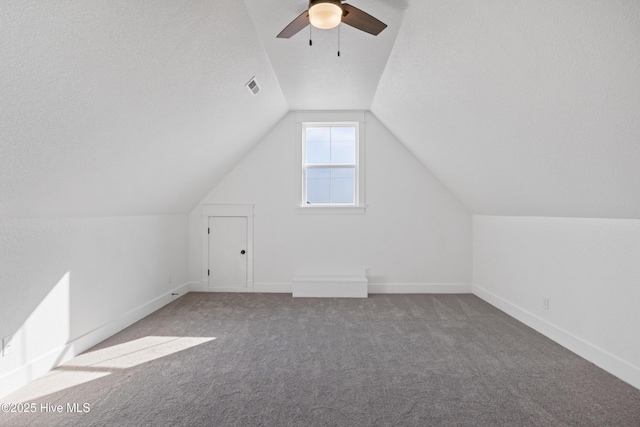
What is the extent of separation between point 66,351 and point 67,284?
0.55 m

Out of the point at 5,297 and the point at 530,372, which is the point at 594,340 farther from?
the point at 5,297

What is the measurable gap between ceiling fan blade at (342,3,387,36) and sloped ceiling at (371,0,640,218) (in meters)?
0.34

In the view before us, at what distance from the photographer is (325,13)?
2.18 m

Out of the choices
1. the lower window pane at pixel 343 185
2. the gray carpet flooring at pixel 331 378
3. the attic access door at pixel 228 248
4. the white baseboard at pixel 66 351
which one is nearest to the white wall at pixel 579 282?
the gray carpet flooring at pixel 331 378

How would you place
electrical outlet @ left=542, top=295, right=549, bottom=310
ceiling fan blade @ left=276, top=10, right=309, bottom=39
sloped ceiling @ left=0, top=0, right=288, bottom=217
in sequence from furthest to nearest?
electrical outlet @ left=542, top=295, right=549, bottom=310
ceiling fan blade @ left=276, top=10, right=309, bottom=39
sloped ceiling @ left=0, top=0, right=288, bottom=217

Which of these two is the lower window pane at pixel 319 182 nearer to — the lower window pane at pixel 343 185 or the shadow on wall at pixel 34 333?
the lower window pane at pixel 343 185

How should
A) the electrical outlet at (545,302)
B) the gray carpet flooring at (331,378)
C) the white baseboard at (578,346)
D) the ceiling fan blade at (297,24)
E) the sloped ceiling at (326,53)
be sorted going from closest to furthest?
the gray carpet flooring at (331,378)
the ceiling fan blade at (297,24)
the white baseboard at (578,346)
the sloped ceiling at (326,53)
the electrical outlet at (545,302)

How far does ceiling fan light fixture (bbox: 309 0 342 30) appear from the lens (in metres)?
2.16

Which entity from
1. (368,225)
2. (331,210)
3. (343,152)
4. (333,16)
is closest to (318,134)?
(343,152)

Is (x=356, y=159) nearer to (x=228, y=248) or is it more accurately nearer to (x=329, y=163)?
(x=329, y=163)

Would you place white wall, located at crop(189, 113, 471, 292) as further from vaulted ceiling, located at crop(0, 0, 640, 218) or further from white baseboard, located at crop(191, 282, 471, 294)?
vaulted ceiling, located at crop(0, 0, 640, 218)

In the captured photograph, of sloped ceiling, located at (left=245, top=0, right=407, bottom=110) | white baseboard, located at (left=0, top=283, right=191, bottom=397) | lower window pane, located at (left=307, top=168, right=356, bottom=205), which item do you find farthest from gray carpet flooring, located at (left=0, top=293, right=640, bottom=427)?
sloped ceiling, located at (left=245, top=0, right=407, bottom=110)

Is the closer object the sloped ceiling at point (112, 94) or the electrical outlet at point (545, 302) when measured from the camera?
the sloped ceiling at point (112, 94)

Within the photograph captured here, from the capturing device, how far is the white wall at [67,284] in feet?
8.06
